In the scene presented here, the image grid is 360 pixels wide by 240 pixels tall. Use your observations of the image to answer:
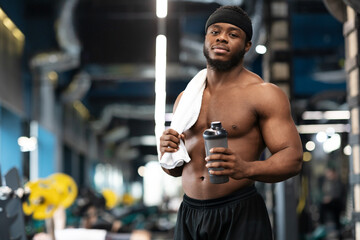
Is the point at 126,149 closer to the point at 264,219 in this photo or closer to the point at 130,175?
the point at 130,175

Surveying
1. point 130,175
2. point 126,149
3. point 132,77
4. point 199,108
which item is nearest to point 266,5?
point 199,108

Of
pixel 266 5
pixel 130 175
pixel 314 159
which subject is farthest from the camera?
pixel 130 175

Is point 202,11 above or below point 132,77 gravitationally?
above

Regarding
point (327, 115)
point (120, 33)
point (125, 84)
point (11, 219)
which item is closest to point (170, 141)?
point (11, 219)

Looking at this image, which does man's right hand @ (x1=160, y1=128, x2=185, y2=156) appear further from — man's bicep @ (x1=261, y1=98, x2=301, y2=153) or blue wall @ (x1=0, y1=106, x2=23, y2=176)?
blue wall @ (x1=0, y1=106, x2=23, y2=176)

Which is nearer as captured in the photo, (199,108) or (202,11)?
(199,108)

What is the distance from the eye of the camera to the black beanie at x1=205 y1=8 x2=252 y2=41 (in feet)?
6.79

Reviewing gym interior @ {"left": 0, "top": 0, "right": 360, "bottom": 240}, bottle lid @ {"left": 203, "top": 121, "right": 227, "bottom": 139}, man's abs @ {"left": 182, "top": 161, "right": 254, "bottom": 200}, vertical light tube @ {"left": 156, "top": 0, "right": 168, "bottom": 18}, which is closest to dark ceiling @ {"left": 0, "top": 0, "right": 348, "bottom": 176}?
gym interior @ {"left": 0, "top": 0, "right": 360, "bottom": 240}

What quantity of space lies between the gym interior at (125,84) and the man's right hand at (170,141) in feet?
3.85

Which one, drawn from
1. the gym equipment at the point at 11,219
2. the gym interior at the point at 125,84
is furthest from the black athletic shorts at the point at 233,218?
the gym equipment at the point at 11,219

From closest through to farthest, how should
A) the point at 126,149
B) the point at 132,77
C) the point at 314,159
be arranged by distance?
the point at 132,77, the point at 314,159, the point at 126,149

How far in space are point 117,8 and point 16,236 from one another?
818cm

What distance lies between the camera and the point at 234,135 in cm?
208

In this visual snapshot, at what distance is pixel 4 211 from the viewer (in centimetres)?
343
